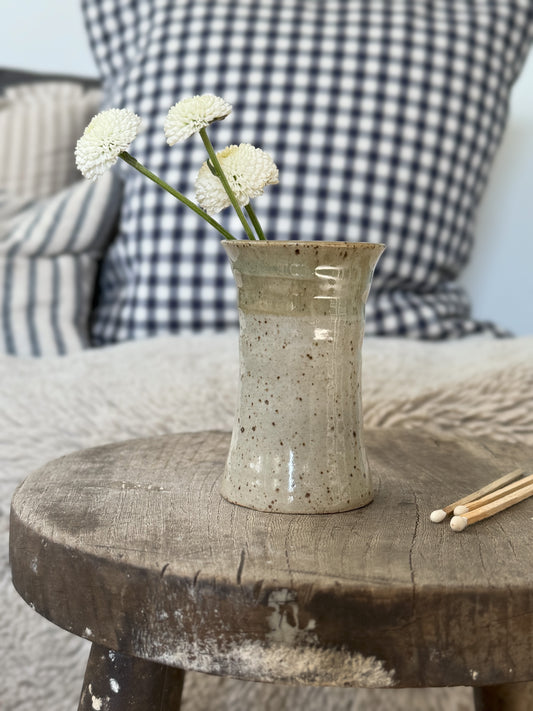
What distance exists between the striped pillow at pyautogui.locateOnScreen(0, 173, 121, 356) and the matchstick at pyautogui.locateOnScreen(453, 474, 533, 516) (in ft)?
2.62

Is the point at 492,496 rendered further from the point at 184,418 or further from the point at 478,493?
the point at 184,418

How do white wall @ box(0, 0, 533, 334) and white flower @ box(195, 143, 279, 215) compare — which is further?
white wall @ box(0, 0, 533, 334)

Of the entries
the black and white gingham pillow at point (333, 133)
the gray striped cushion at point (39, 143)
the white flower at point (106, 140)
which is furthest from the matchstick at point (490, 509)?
the gray striped cushion at point (39, 143)

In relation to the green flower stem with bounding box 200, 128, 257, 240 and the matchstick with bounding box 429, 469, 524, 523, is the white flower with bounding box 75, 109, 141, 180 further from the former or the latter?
the matchstick with bounding box 429, 469, 524, 523

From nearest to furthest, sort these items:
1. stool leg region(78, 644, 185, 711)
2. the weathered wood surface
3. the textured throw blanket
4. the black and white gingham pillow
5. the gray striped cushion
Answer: the weathered wood surface < stool leg region(78, 644, 185, 711) < the textured throw blanket < the black and white gingham pillow < the gray striped cushion

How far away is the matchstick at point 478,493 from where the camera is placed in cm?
46

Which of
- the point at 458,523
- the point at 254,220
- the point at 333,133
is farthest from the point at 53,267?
the point at 458,523

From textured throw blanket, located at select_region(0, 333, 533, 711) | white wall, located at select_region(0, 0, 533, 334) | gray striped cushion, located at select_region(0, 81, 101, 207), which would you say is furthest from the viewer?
white wall, located at select_region(0, 0, 533, 334)

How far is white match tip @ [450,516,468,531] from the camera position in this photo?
0.44 m

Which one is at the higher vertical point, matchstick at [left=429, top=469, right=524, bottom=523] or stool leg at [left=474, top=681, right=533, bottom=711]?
matchstick at [left=429, top=469, right=524, bottom=523]

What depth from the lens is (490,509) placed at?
1.53 ft

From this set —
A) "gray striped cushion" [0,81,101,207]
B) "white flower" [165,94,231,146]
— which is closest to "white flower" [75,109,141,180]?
"white flower" [165,94,231,146]

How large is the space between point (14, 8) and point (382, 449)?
141cm

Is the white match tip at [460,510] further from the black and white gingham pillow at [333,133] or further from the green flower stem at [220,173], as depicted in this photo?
the black and white gingham pillow at [333,133]
